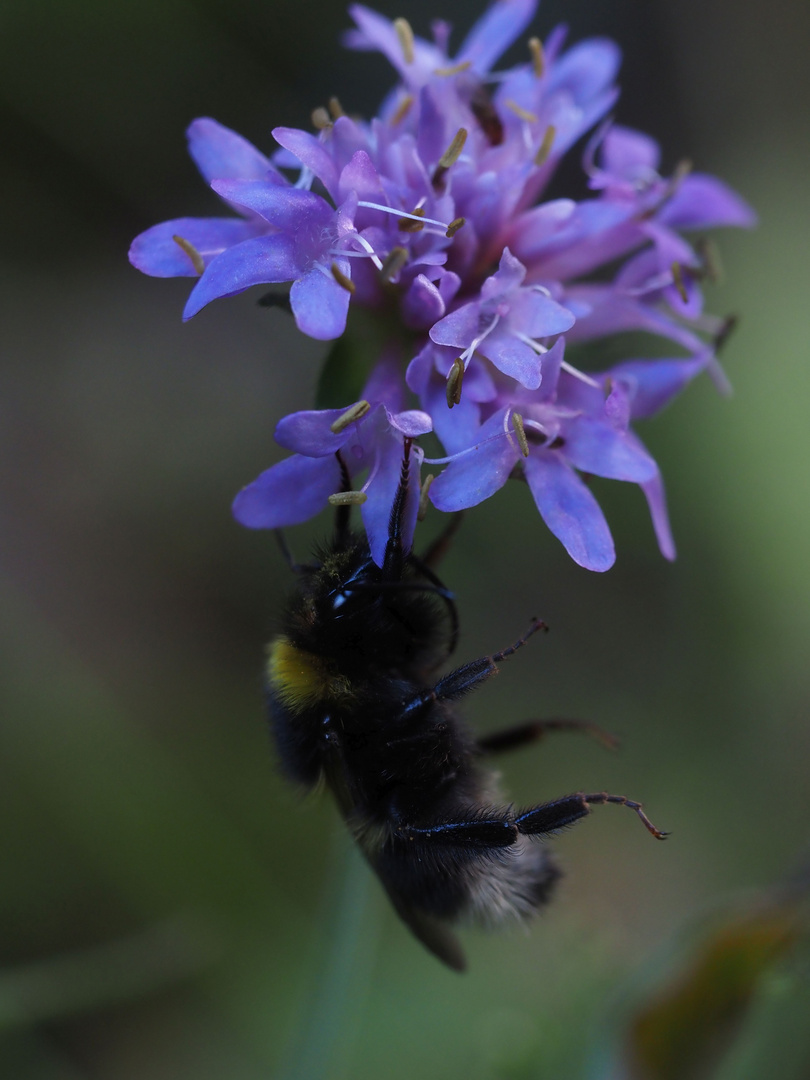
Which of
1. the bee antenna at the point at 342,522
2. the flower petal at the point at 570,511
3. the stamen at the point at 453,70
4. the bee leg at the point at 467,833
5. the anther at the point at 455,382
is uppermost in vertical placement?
the stamen at the point at 453,70

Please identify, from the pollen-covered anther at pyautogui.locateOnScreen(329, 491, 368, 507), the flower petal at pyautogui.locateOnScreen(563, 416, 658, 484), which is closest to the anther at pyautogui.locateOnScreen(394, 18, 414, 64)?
the flower petal at pyautogui.locateOnScreen(563, 416, 658, 484)

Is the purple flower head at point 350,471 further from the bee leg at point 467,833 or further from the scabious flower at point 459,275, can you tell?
the bee leg at point 467,833

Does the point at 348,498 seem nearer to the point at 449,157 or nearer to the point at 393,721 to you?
the point at 393,721

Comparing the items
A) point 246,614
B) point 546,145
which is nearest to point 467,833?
point 546,145

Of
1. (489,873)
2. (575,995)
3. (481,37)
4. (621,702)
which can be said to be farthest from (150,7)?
(575,995)

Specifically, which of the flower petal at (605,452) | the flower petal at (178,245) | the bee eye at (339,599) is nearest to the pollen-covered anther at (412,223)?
the flower petal at (178,245)

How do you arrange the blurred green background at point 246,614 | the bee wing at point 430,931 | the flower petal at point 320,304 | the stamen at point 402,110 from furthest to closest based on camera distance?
1. the blurred green background at point 246,614
2. the stamen at point 402,110
3. the bee wing at point 430,931
4. the flower petal at point 320,304

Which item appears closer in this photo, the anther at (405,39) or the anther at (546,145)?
the anther at (546,145)
